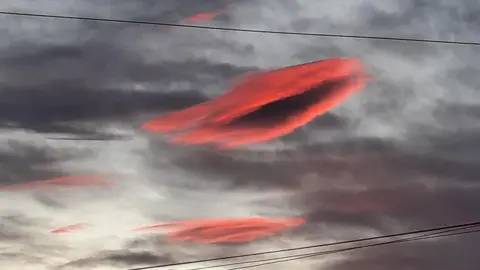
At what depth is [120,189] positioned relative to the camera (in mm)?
3328

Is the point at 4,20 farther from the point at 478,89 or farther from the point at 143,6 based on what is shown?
the point at 478,89

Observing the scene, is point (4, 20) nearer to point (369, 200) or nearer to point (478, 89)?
point (369, 200)

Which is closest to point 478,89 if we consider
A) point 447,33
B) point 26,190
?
point 447,33

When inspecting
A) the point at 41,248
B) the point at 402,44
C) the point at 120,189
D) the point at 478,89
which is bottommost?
the point at 41,248

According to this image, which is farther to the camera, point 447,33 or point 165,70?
point 447,33

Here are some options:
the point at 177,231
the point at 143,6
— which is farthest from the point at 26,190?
the point at 143,6

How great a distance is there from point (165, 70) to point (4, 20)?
0.85m

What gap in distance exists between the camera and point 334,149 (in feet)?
11.5

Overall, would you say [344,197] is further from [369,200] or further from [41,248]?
[41,248]

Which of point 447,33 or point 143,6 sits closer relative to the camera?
point 143,6

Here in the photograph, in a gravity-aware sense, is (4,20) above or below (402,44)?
above

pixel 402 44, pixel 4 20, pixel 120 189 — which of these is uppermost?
pixel 4 20

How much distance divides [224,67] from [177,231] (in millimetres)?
908

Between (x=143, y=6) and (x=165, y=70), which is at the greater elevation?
(x=143, y=6)
